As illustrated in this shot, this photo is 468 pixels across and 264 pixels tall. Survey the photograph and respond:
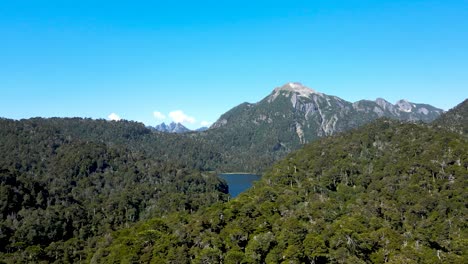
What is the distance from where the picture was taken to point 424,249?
63875 mm

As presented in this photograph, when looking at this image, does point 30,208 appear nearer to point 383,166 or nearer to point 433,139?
point 383,166

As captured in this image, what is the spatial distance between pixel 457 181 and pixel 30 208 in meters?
130

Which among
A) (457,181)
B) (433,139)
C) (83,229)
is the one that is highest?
(433,139)

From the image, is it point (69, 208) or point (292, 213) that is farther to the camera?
point (69, 208)

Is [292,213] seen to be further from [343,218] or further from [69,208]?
[69,208]

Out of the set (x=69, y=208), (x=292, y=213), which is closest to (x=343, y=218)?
(x=292, y=213)

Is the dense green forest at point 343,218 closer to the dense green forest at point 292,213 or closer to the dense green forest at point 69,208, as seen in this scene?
the dense green forest at point 292,213

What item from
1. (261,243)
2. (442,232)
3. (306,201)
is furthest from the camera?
(306,201)

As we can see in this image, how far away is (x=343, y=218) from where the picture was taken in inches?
3059

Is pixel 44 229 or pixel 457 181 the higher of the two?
pixel 457 181

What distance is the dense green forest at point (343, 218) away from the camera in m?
62.2

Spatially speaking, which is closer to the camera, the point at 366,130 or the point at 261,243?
the point at 261,243

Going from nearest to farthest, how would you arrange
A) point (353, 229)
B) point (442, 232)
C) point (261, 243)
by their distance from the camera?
point (261, 243) < point (353, 229) < point (442, 232)

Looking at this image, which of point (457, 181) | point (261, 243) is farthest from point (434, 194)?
point (261, 243)
